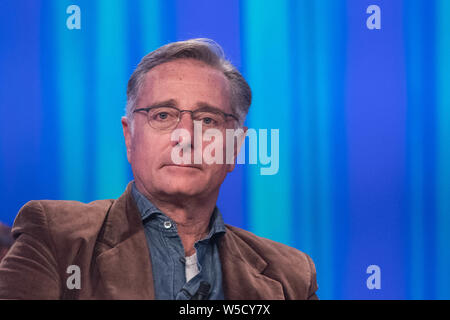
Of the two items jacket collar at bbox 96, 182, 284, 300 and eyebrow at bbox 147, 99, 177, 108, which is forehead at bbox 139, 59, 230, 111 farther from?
jacket collar at bbox 96, 182, 284, 300

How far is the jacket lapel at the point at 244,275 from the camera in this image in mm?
1785

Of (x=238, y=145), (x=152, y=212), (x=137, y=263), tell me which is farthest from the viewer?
(x=238, y=145)

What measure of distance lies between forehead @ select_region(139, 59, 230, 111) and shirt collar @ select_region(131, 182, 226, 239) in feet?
1.17

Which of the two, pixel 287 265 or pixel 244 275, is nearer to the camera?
pixel 244 275

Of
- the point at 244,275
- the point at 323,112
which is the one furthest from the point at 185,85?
the point at 244,275

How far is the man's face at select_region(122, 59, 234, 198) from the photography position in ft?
5.74

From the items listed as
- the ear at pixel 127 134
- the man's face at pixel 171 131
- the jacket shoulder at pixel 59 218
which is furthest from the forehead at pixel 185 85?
the jacket shoulder at pixel 59 218

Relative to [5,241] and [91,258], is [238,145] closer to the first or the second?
[91,258]

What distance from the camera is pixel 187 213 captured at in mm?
1835

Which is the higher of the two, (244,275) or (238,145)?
(238,145)

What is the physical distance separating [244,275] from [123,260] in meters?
0.47

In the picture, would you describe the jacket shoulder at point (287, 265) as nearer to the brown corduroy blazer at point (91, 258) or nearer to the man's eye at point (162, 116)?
the brown corduroy blazer at point (91, 258)

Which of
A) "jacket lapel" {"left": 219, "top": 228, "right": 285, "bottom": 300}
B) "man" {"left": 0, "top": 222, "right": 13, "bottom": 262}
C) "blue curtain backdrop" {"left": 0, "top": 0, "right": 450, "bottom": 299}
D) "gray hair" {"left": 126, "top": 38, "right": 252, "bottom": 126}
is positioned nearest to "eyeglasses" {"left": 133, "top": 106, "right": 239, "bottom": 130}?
"gray hair" {"left": 126, "top": 38, "right": 252, "bottom": 126}
